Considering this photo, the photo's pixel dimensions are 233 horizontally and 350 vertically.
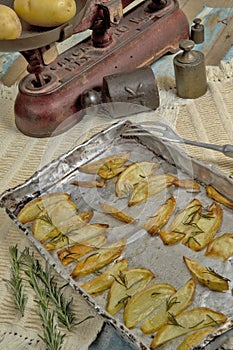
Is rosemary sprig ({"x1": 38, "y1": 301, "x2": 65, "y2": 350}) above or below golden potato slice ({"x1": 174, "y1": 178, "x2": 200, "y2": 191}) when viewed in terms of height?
below

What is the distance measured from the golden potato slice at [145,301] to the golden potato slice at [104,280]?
0.05m

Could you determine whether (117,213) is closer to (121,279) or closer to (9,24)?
(121,279)

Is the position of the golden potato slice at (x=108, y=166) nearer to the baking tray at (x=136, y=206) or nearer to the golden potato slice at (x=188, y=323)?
the baking tray at (x=136, y=206)

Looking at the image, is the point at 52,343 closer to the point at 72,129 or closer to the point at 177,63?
the point at 72,129

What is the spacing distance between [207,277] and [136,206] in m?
0.19

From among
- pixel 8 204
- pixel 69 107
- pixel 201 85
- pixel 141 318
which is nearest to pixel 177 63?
pixel 201 85

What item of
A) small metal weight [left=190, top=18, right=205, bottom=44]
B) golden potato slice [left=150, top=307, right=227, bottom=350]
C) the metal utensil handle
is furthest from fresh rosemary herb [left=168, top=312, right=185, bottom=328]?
small metal weight [left=190, top=18, right=205, bottom=44]

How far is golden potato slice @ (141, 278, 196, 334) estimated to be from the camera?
0.93 metres

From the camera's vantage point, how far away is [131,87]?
130cm

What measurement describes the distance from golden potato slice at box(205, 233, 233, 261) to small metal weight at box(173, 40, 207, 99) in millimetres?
411

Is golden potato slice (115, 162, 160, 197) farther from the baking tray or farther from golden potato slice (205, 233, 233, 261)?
golden potato slice (205, 233, 233, 261)

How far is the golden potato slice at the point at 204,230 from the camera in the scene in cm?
103

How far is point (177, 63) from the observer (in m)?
1.34

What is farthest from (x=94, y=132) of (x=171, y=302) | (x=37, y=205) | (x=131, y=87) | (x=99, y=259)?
(x=171, y=302)
